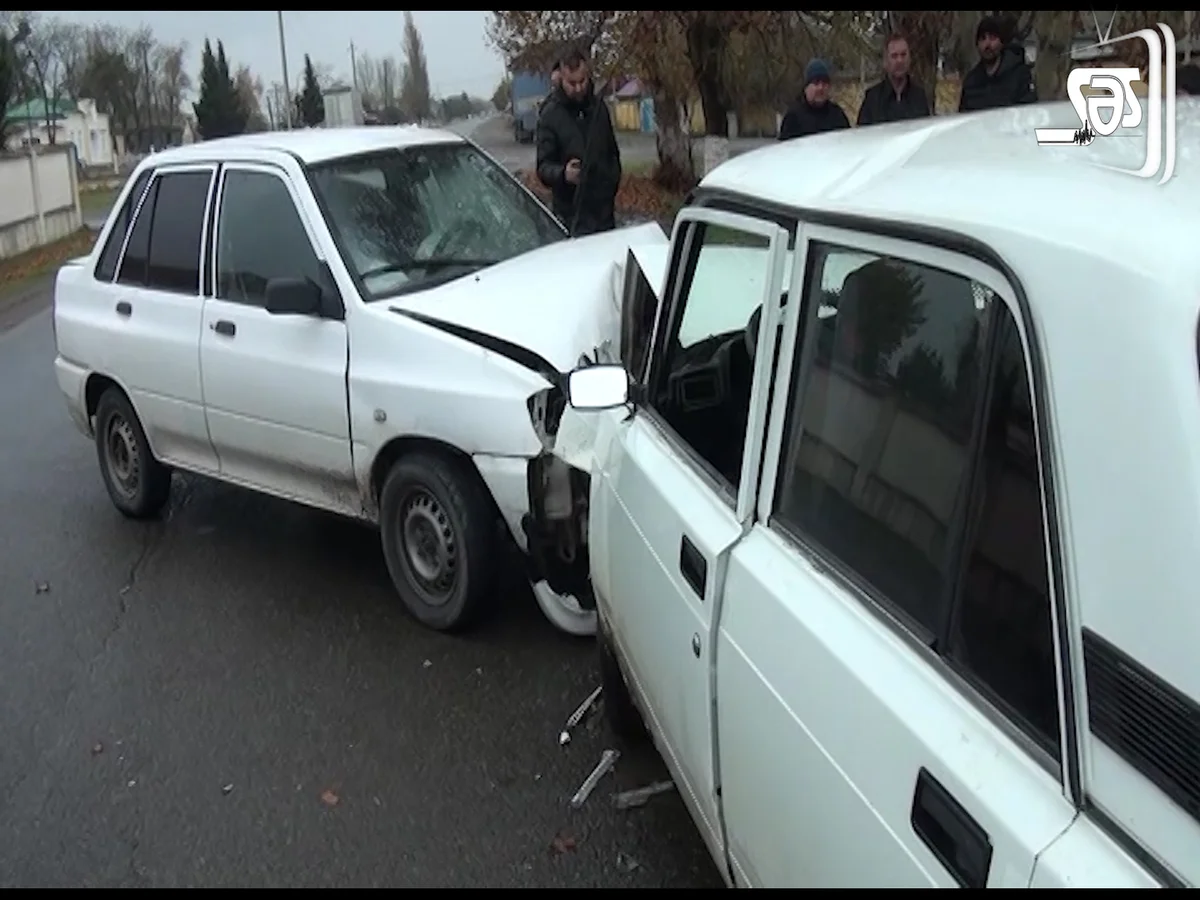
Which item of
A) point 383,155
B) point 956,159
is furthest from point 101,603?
point 956,159

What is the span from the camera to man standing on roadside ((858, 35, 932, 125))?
28.8 ft

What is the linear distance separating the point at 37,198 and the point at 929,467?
2899cm

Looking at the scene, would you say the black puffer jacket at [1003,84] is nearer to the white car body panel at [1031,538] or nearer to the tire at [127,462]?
the tire at [127,462]

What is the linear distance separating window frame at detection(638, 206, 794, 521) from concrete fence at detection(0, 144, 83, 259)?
24444mm

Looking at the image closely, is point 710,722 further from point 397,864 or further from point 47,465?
point 47,465

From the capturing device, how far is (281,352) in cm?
561

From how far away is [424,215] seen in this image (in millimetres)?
6012

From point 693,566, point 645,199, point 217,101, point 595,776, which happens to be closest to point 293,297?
point 595,776

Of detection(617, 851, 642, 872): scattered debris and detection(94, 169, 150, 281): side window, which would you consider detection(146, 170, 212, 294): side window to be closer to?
detection(94, 169, 150, 281): side window

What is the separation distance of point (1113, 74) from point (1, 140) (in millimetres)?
34323

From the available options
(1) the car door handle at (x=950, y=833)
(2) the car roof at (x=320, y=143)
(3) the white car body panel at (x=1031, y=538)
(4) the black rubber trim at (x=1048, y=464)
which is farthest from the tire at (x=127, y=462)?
(1) the car door handle at (x=950, y=833)

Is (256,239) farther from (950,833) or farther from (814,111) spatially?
(950,833)

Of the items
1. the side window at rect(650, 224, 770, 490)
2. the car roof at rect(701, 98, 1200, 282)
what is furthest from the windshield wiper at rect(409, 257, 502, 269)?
the car roof at rect(701, 98, 1200, 282)

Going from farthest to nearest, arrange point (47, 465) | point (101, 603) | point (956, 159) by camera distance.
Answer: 1. point (47, 465)
2. point (101, 603)
3. point (956, 159)
